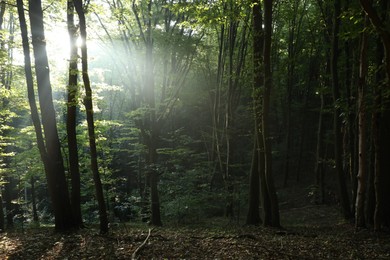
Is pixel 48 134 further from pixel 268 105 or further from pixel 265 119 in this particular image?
pixel 268 105

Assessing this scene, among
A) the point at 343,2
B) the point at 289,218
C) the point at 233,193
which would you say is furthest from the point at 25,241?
the point at 343,2

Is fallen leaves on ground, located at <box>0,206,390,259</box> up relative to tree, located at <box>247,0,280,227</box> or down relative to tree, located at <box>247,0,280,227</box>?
down

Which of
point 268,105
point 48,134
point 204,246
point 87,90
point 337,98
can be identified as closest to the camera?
point 204,246

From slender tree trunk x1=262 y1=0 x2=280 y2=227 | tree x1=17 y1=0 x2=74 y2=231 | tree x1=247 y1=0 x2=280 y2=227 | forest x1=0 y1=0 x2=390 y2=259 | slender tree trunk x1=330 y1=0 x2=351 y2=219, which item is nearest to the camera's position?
forest x1=0 y1=0 x2=390 y2=259

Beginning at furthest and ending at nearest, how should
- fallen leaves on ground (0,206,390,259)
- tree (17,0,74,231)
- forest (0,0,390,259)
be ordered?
tree (17,0,74,231) < forest (0,0,390,259) < fallen leaves on ground (0,206,390,259)

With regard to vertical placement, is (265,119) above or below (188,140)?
above

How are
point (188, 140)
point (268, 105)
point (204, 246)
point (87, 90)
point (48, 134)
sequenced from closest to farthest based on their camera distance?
point (204, 246)
point (87, 90)
point (268, 105)
point (48, 134)
point (188, 140)

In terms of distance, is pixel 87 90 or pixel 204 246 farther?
pixel 87 90

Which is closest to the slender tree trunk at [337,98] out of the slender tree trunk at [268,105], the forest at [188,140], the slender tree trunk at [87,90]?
the forest at [188,140]

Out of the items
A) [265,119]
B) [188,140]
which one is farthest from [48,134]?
[188,140]

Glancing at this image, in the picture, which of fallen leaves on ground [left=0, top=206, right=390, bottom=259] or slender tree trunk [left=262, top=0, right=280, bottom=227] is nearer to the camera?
fallen leaves on ground [left=0, top=206, right=390, bottom=259]

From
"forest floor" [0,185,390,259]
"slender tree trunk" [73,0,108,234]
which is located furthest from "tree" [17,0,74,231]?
"slender tree trunk" [73,0,108,234]

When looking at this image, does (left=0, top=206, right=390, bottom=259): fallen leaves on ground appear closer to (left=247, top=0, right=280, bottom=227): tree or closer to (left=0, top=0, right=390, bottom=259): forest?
(left=0, top=0, right=390, bottom=259): forest

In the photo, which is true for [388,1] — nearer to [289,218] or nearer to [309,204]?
[289,218]
